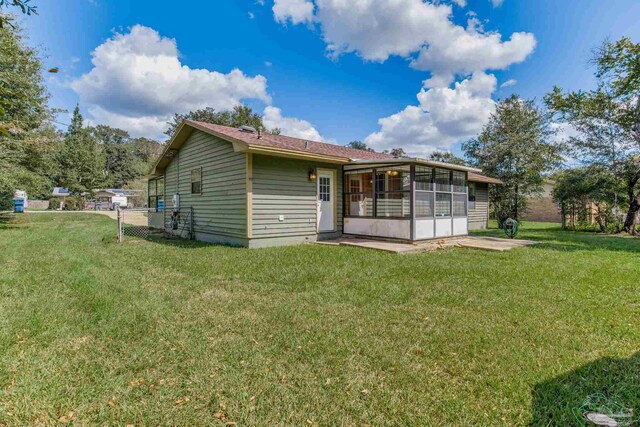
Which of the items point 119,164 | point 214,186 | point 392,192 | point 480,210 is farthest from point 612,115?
Result: point 119,164

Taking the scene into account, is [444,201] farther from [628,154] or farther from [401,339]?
[628,154]

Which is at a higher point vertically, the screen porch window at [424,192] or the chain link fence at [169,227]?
the screen porch window at [424,192]

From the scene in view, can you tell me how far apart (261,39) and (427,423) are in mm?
14139

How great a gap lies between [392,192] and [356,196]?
1.63 metres

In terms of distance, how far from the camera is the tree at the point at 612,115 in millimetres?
11656

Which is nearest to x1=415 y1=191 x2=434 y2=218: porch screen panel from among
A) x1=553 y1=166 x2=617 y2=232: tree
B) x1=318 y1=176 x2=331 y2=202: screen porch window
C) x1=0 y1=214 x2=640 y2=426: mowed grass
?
x1=318 y1=176 x2=331 y2=202: screen porch window

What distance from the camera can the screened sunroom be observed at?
8.68 metres

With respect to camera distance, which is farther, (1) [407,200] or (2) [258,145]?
(1) [407,200]

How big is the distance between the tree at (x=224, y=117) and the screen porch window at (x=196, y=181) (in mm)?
22428

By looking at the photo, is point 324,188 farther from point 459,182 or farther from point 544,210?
point 544,210

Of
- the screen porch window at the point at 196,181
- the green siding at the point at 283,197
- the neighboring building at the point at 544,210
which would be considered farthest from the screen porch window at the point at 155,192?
the neighboring building at the point at 544,210

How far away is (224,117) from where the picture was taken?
105 feet

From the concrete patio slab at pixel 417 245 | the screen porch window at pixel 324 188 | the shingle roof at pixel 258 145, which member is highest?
the shingle roof at pixel 258 145

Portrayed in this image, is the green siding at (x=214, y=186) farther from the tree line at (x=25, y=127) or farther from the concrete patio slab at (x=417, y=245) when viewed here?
the tree line at (x=25, y=127)
